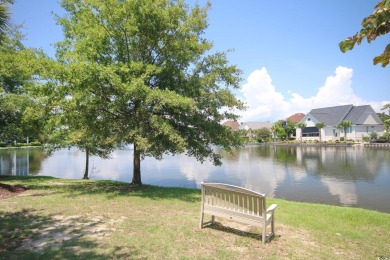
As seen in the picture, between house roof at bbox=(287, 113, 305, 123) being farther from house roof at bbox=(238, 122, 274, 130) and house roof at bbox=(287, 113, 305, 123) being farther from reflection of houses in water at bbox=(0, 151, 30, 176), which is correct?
reflection of houses in water at bbox=(0, 151, 30, 176)

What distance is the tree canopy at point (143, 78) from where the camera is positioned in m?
11.4

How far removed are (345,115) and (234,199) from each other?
84.3m

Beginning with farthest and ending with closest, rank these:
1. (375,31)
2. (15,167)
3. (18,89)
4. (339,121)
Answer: (339,121) < (15,167) < (18,89) < (375,31)

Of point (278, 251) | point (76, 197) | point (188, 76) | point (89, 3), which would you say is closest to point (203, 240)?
point (278, 251)

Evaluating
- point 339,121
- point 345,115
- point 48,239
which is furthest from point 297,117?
point 48,239

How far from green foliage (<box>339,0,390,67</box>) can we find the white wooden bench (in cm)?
374

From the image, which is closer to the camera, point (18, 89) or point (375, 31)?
point (375, 31)

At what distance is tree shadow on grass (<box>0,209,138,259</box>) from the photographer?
5344 mm

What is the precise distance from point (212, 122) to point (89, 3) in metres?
8.04

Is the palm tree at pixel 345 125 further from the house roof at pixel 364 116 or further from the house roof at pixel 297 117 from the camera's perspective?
the house roof at pixel 297 117

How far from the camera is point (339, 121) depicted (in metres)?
79.4

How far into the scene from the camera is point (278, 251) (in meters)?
5.93

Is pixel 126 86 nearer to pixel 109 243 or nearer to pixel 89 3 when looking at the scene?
pixel 89 3

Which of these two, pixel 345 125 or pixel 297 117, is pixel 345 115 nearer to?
pixel 345 125
